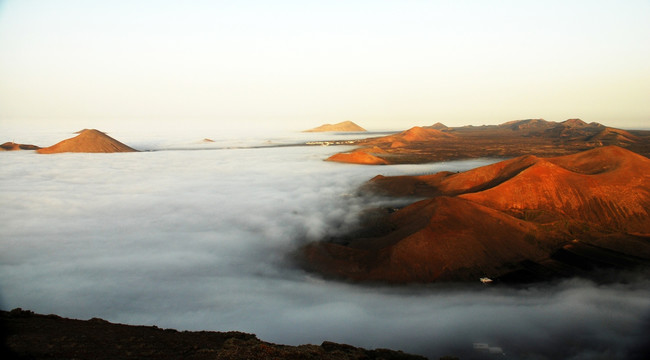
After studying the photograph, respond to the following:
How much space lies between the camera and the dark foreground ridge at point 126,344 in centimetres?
938

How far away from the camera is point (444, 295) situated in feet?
59.2

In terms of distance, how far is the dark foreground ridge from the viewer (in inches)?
369

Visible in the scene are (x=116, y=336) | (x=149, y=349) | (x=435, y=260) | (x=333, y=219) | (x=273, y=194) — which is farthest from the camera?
(x=273, y=194)

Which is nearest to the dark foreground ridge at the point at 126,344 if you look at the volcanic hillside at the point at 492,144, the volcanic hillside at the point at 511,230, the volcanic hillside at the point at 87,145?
the volcanic hillside at the point at 511,230

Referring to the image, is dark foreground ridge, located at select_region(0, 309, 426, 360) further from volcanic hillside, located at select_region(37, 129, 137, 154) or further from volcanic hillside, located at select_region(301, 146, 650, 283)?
volcanic hillside, located at select_region(37, 129, 137, 154)

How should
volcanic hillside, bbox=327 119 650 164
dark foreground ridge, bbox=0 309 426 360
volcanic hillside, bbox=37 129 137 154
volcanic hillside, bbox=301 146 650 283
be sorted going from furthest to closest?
volcanic hillside, bbox=327 119 650 164
volcanic hillside, bbox=37 129 137 154
volcanic hillside, bbox=301 146 650 283
dark foreground ridge, bbox=0 309 426 360

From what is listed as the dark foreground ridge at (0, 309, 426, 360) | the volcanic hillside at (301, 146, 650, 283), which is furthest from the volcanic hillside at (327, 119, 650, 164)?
the dark foreground ridge at (0, 309, 426, 360)

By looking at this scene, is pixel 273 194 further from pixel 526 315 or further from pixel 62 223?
pixel 526 315

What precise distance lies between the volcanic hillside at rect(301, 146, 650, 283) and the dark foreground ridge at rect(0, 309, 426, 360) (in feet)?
31.8

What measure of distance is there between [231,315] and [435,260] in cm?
1222

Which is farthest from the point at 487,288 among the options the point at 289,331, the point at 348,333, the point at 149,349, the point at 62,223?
the point at 62,223

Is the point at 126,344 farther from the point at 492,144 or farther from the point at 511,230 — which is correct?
the point at 492,144

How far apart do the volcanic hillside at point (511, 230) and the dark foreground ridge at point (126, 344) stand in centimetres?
970

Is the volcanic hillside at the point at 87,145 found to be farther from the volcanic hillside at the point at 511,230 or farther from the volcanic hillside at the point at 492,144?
the volcanic hillside at the point at 511,230
